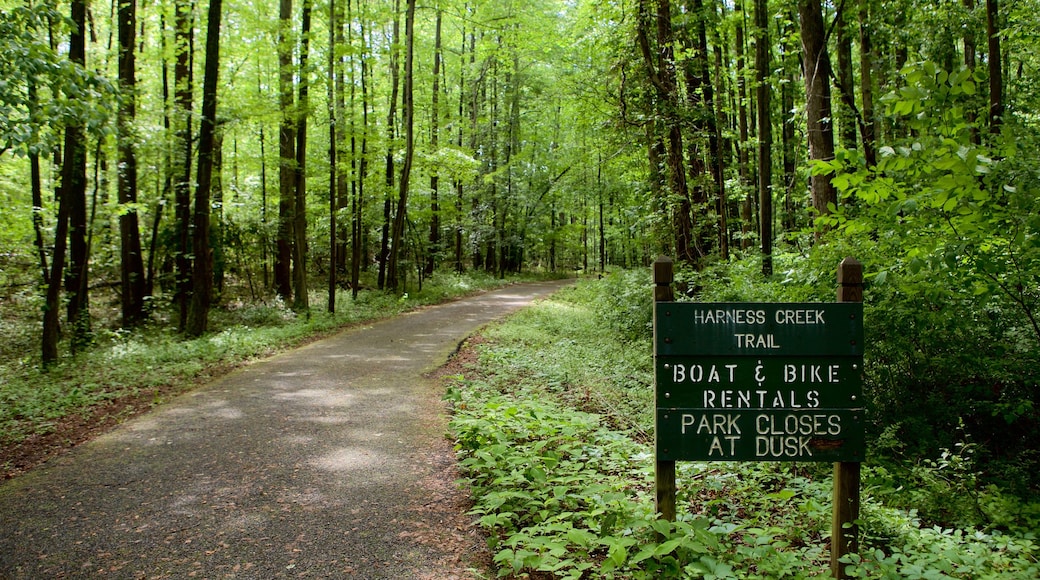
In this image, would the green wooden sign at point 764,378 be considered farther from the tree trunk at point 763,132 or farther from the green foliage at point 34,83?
the green foliage at point 34,83

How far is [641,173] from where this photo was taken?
1672 cm

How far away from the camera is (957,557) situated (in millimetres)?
3357

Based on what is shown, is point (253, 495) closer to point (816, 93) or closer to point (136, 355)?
point (136, 355)

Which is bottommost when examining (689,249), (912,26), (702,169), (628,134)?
(689,249)

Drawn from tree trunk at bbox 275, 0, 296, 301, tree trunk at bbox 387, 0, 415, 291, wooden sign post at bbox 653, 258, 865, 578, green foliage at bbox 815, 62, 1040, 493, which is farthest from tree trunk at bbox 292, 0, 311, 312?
wooden sign post at bbox 653, 258, 865, 578

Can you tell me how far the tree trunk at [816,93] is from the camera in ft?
28.9

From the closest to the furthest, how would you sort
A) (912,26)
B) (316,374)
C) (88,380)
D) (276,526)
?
1. (276,526)
2. (88,380)
3. (316,374)
4. (912,26)

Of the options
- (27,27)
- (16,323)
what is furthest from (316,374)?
(16,323)

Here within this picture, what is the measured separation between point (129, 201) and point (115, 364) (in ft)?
20.7

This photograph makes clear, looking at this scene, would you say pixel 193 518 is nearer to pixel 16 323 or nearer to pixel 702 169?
pixel 702 169

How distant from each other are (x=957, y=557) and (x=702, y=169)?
10.7 meters

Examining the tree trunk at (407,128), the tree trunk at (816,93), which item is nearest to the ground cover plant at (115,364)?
the tree trunk at (407,128)

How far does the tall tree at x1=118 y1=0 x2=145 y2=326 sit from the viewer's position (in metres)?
12.3

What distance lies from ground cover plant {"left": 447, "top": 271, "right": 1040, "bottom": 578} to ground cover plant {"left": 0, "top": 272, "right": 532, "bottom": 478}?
4.35m
